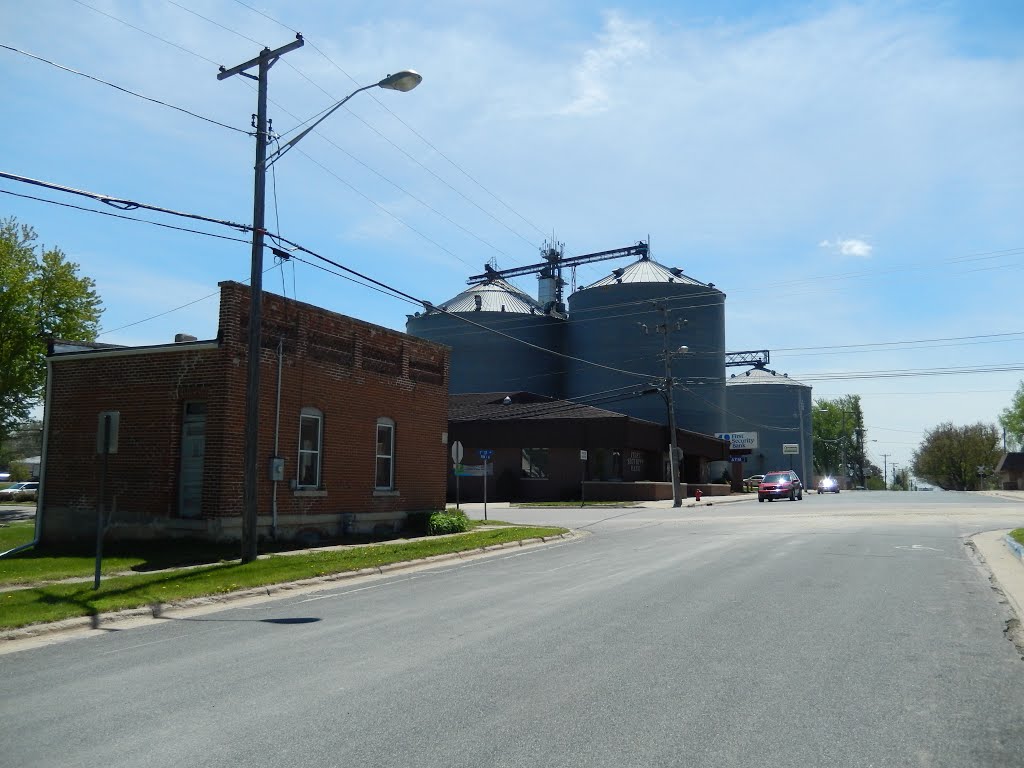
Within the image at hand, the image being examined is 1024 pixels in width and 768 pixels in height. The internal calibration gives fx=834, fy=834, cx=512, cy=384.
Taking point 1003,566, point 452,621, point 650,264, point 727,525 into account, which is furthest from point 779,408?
point 452,621

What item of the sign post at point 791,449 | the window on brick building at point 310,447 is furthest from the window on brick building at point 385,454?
the sign post at point 791,449

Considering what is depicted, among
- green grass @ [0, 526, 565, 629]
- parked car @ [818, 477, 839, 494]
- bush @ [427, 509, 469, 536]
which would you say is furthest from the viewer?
parked car @ [818, 477, 839, 494]

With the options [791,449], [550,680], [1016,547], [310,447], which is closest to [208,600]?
[550,680]

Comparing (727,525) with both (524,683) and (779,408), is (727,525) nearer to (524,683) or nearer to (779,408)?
(524,683)

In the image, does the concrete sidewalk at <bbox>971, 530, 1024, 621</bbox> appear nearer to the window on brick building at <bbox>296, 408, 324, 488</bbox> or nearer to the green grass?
the green grass

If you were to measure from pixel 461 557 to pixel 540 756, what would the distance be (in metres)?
13.0

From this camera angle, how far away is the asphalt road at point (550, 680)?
17.0ft

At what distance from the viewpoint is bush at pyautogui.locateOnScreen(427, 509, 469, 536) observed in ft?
74.9

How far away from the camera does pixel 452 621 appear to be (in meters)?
9.65

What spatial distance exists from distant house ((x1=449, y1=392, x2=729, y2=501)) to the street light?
30.9 metres

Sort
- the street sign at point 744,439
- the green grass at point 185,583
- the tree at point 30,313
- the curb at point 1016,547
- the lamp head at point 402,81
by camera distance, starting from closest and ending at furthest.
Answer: the green grass at point 185,583
the lamp head at point 402,81
the curb at point 1016,547
the tree at point 30,313
the street sign at point 744,439

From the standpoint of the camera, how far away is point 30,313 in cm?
3931

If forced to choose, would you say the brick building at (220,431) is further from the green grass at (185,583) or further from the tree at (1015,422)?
the tree at (1015,422)

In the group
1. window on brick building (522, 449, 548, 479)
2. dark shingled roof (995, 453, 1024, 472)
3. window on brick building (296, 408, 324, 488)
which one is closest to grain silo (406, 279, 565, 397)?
window on brick building (522, 449, 548, 479)
